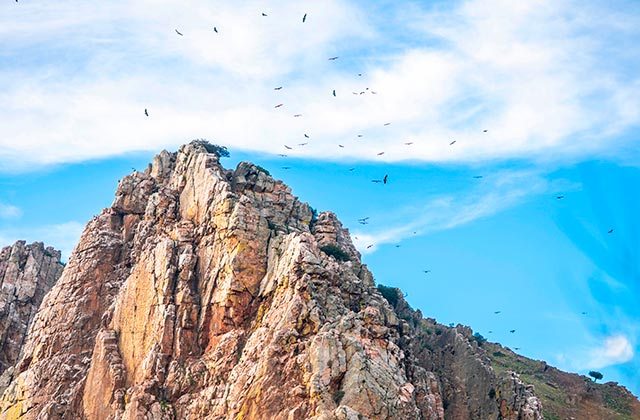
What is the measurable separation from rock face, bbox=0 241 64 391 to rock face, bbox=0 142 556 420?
113ft

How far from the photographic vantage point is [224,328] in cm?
7631

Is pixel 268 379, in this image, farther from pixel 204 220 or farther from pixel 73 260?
pixel 73 260

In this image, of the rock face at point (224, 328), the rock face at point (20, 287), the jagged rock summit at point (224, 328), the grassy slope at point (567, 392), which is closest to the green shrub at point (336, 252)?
the rock face at point (224, 328)

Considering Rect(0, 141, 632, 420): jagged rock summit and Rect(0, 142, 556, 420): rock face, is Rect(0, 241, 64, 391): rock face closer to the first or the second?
Rect(0, 142, 556, 420): rock face

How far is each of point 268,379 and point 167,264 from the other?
2499 cm

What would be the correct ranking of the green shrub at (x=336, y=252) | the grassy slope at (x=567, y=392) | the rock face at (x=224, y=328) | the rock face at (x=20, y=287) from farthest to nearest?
the grassy slope at (x=567, y=392), the rock face at (x=20, y=287), the green shrub at (x=336, y=252), the rock face at (x=224, y=328)

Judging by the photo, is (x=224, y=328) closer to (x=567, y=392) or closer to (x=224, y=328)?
(x=224, y=328)

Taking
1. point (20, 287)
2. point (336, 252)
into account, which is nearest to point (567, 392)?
point (336, 252)

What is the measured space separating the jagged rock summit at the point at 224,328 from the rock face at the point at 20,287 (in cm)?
3479

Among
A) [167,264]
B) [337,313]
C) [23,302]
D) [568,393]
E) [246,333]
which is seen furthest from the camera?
[568,393]

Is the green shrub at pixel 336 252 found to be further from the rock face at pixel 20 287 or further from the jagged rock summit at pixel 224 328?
the rock face at pixel 20 287

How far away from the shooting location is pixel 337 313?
6975 centimetres

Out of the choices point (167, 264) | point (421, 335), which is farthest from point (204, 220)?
point (421, 335)

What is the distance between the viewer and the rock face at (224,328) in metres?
62.8
